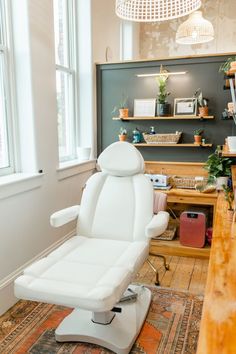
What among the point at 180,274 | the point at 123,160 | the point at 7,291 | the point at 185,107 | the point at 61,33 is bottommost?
the point at 180,274

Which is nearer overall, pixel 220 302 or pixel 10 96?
pixel 220 302

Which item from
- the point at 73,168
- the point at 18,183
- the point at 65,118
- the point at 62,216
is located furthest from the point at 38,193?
the point at 65,118

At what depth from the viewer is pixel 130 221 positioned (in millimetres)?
2248

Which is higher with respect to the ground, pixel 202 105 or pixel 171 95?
pixel 171 95

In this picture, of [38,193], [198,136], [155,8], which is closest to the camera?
[155,8]

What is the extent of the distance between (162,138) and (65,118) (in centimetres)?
110

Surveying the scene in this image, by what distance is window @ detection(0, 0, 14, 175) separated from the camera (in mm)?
2348

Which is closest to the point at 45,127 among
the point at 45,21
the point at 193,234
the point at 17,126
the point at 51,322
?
the point at 17,126

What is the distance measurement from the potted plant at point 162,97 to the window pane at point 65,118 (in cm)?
99

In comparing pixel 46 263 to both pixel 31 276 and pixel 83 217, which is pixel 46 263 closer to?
pixel 31 276

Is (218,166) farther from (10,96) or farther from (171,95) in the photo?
(10,96)

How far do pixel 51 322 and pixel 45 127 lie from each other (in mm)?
1524

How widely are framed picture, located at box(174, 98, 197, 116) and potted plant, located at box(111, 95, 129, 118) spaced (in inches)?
22.0

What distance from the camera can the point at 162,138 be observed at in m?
3.42
